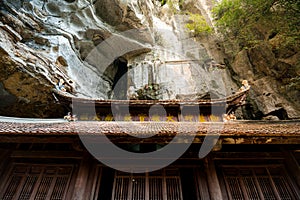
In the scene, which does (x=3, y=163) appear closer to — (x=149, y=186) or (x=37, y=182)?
(x=37, y=182)

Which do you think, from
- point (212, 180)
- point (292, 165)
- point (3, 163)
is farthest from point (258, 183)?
point (3, 163)

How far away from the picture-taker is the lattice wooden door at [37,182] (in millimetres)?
4211

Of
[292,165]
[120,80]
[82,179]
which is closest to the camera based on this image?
[82,179]

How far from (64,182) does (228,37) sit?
16760 mm

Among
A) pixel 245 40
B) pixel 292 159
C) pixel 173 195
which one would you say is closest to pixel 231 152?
pixel 292 159

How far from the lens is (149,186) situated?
4500 millimetres

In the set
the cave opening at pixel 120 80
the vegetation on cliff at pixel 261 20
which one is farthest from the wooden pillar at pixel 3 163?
the vegetation on cliff at pixel 261 20

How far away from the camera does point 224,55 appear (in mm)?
16828

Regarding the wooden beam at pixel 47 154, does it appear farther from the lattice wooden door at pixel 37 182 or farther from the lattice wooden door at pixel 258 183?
the lattice wooden door at pixel 258 183

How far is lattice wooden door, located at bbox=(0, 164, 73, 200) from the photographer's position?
13.8 feet

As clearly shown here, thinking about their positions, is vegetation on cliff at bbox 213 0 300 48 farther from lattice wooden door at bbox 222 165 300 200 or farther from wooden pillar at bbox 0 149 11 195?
wooden pillar at bbox 0 149 11 195

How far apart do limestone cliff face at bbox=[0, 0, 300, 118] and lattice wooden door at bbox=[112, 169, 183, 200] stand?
7.79 m

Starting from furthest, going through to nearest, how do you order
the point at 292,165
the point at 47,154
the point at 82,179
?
the point at 47,154, the point at 292,165, the point at 82,179

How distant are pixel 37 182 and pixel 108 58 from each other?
14463 mm
